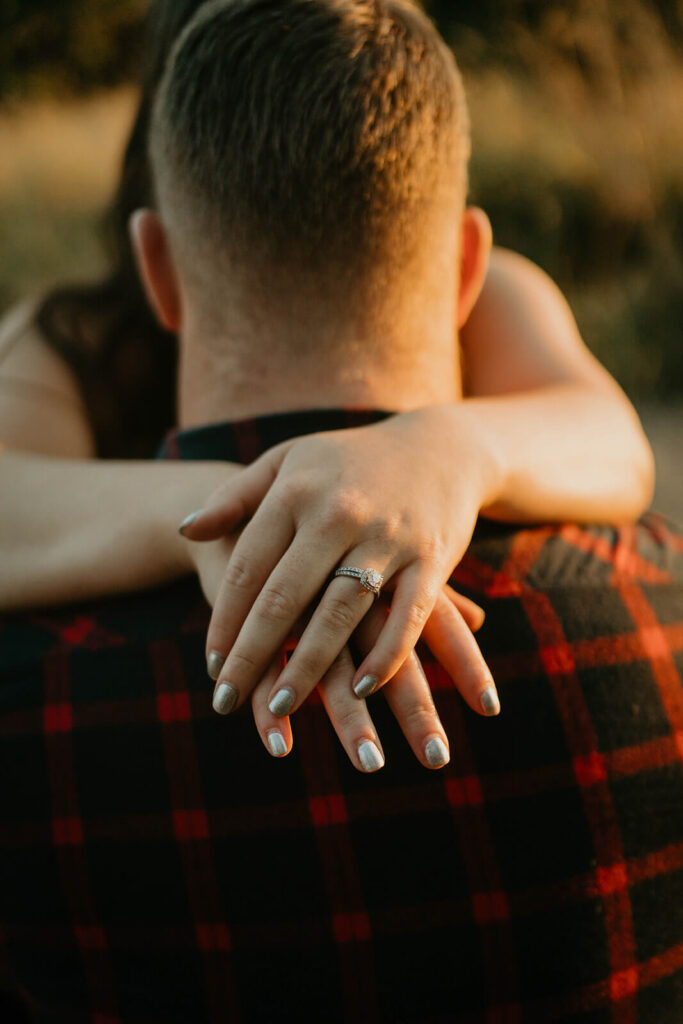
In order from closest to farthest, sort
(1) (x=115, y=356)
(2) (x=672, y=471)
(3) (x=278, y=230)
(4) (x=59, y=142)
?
(3) (x=278, y=230) → (1) (x=115, y=356) → (2) (x=672, y=471) → (4) (x=59, y=142)

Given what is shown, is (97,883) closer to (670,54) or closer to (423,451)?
(423,451)

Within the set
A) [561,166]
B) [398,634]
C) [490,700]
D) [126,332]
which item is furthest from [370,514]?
[561,166]

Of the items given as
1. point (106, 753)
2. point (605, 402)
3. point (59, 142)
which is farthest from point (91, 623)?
point (59, 142)

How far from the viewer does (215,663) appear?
0.91 meters

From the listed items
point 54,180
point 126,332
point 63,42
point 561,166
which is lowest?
point 561,166

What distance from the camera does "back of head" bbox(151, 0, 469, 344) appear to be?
42.9 inches

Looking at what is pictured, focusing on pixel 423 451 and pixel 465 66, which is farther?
pixel 465 66

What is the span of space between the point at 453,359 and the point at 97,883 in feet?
2.67

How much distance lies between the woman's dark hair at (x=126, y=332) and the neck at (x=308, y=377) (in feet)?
2.86

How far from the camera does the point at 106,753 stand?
3.17ft

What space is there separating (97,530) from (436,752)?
0.51m

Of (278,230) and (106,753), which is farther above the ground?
(278,230)

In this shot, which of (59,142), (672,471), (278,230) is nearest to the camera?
(278,230)

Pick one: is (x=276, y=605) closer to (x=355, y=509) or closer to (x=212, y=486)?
(x=355, y=509)
